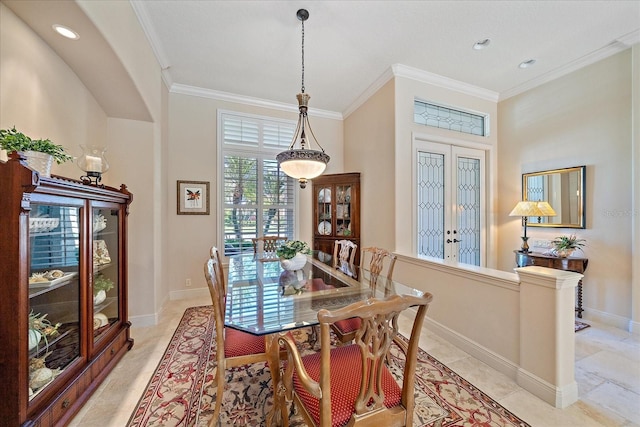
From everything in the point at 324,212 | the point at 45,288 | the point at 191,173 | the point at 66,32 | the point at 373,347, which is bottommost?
the point at 373,347

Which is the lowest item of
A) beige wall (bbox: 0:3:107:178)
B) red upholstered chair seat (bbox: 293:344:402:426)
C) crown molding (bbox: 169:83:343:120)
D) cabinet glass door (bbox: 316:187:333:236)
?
red upholstered chair seat (bbox: 293:344:402:426)

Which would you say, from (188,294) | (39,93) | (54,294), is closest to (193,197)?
(188,294)

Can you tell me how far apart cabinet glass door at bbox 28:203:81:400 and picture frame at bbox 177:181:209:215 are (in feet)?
6.94

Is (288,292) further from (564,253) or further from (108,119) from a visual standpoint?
(564,253)

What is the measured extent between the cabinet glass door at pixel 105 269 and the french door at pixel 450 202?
3.54m

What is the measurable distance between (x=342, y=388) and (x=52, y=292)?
186 cm

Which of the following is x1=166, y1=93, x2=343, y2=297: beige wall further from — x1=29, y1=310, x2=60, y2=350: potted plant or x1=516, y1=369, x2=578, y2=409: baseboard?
x1=516, y1=369, x2=578, y2=409: baseboard

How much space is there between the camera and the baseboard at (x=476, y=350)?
1.99 m

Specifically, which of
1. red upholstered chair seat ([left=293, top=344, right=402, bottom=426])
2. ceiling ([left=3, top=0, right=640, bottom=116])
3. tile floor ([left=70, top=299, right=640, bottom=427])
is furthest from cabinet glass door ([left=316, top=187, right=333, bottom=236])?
red upholstered chair seat ([left=293, top=344, right=402, bottom=426])

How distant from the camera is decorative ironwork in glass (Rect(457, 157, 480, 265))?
3941 mm

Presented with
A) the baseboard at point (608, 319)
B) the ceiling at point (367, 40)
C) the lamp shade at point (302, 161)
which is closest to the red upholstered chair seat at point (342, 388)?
the lamp shade at point (302, 161)

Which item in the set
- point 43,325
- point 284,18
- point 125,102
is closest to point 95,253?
point 43,325

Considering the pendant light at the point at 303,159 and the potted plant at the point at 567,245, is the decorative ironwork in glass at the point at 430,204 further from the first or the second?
the pendant light at the point at 303,159

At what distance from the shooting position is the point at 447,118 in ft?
12.6
